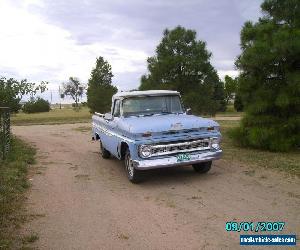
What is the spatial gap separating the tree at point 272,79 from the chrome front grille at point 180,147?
3944 mm

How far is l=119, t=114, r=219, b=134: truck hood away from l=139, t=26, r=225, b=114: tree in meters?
8.84

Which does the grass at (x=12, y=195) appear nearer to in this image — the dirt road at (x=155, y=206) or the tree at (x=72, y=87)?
the dirt road at (x=155, y=206)

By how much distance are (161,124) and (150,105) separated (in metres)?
1.63

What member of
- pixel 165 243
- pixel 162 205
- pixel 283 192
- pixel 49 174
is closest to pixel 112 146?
pixel 49 174

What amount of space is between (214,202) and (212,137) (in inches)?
81.4

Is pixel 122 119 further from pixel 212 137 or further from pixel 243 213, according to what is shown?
pixel 243 213

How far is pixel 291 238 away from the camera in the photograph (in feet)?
17.2

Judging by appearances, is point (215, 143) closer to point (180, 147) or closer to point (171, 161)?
point (180, 147)

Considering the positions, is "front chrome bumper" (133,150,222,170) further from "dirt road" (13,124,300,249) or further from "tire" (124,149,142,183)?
"dirt road" (13,124,300,249)

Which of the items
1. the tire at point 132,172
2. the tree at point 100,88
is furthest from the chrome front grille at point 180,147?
the tree at point 100,88

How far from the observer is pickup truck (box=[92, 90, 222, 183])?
324 inches

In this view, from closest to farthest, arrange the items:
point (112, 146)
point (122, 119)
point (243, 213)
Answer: point (243, 213) → point (122, 119) → point (112, 146)

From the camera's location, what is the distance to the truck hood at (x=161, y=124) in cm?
827

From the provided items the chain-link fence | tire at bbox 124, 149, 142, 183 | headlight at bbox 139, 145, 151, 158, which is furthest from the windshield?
the chain-link fence
